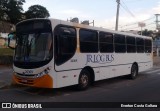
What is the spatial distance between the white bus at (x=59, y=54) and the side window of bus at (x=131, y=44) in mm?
2481

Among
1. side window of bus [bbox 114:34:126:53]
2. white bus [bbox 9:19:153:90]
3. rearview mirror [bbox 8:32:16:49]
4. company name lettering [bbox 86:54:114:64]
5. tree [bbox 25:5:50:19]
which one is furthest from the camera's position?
tree [bbox 25:5:50:19]

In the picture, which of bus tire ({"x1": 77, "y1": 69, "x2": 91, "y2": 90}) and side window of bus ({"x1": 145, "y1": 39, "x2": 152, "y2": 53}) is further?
side window of bus ({"x1": 145, "y1": 39, "x2": 152, "y2": 53})

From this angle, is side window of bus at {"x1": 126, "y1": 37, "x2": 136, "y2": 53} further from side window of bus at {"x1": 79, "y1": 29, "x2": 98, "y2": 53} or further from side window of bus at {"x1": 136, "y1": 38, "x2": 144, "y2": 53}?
side window of bus at {"x1": 79, "y1": 29, "x2": 98, "y2": 53}

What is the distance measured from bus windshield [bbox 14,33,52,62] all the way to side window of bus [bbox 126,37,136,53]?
7.05 meters

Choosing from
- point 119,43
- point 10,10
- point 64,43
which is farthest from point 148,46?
point 10,10

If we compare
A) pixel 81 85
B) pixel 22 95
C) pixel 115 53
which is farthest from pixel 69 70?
pixel 115 53

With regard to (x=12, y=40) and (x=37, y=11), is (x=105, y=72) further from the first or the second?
(x=37, y=11)

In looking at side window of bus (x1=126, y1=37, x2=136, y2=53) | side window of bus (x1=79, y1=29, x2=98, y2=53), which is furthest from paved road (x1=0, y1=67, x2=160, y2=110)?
side window of bus (x1=126, y1=37, x2=136, y2=53)

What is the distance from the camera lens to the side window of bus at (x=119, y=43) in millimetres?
16092

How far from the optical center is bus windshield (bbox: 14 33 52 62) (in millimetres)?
11531

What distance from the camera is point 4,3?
8569 cm

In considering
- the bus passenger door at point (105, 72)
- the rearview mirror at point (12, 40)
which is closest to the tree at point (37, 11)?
the bus passenger door at point (105, 72)

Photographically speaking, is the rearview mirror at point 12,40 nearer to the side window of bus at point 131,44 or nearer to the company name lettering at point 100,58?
the company name lettering at point 100,58

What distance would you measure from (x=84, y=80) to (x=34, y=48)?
281cm
